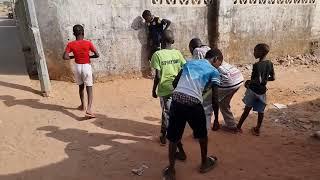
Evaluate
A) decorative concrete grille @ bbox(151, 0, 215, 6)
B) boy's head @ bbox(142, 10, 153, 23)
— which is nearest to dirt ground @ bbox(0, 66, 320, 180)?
boy's head @ bbox(142, 10, 153, 23)

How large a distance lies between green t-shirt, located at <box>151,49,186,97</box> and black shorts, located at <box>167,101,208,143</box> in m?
0.72

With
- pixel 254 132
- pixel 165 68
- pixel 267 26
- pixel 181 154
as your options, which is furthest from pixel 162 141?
pixel 267 26

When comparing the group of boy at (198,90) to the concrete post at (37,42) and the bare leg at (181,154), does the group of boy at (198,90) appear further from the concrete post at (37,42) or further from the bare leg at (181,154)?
the concrete post at (37,42)

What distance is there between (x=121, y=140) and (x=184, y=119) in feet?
5.17

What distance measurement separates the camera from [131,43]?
26.4ft

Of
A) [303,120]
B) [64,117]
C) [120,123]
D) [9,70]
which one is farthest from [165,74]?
[9,70]

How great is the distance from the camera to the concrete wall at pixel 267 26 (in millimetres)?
8875

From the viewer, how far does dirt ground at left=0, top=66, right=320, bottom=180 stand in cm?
452

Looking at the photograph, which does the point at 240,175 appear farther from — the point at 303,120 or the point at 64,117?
the point at 64,117

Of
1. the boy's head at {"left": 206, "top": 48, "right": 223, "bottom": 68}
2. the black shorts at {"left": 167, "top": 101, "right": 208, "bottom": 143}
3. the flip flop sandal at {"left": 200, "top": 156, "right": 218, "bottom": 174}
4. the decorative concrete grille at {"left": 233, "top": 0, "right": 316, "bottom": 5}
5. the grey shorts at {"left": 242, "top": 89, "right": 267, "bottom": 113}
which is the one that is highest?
the decorative concrete grille at {"left": 233, "top": 0, "right": 316, "bottom": 5}

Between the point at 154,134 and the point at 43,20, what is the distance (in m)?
3.55

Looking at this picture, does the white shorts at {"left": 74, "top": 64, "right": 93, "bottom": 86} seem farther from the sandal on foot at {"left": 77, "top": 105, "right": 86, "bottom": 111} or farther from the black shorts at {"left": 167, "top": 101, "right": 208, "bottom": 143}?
the black shorts at {"left": 167, "top": 101, "right": 208, "bottom": 143}

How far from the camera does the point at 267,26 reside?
9523 millimetres

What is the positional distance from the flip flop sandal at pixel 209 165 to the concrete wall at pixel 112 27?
4.00 m
